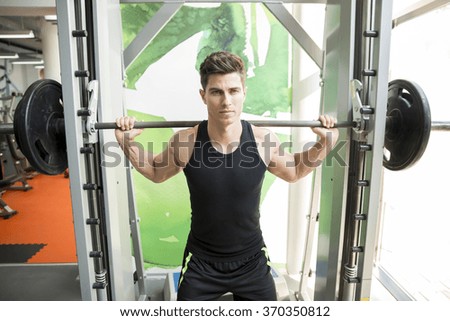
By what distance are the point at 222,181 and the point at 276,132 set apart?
1.35m

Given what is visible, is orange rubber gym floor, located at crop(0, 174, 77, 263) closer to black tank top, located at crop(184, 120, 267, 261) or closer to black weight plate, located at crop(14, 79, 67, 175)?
black weight plate, located at crop(14, 79, 67, 175)

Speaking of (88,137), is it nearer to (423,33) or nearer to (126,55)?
(126,55)

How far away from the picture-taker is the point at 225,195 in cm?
150

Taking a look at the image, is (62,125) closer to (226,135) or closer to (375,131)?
(226,135)

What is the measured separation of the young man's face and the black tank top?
14cm

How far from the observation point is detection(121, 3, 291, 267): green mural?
2.52m

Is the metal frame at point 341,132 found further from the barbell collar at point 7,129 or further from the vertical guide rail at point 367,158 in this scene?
the barbell collar at point 7,129

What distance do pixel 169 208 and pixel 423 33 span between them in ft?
7.49

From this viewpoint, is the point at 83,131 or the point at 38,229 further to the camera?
the point at 38,229

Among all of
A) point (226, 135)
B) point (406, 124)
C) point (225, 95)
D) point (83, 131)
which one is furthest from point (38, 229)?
point (406, 124)

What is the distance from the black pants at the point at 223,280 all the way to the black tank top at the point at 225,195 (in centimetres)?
4

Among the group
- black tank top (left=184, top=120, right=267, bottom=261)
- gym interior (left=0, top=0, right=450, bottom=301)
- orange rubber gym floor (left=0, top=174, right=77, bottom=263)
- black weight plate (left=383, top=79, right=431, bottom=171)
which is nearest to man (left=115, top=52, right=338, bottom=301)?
black tank top (left=184, top=120, right=267, bottom=261)

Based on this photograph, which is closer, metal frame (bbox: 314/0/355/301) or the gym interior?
the gym interior

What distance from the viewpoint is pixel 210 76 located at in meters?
1.44
